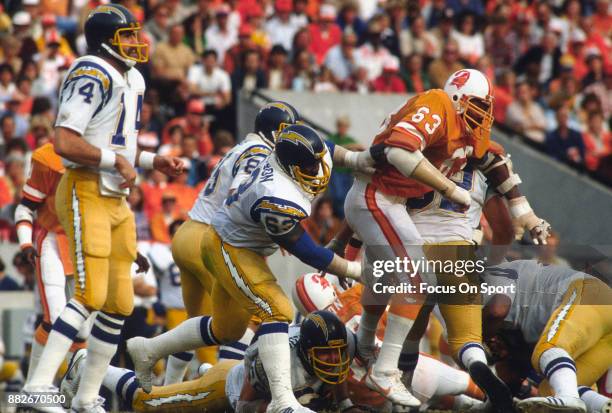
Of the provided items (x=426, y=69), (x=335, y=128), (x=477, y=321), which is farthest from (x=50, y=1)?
(x=477, y=321)

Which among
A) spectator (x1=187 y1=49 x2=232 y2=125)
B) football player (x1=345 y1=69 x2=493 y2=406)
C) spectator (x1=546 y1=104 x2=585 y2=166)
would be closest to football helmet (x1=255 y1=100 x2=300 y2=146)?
football player (x1=345 y1=69 x2=493 y2=406)

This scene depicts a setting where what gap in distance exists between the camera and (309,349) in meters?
7.83

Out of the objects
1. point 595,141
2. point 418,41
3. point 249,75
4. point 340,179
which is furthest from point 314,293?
point 595,141

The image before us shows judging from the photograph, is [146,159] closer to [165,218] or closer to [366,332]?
[366,332]

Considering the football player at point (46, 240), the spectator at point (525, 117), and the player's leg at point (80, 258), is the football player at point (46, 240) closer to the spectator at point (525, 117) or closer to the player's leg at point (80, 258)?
the player's leg at point (80, 258)

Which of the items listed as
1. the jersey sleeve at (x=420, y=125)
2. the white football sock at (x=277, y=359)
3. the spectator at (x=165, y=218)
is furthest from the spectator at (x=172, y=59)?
the white football sock at (x=277, y=359)

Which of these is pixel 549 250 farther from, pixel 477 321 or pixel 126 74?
pixel 126 74

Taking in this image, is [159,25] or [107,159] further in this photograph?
[159,25]

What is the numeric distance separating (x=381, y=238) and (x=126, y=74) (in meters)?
1.88

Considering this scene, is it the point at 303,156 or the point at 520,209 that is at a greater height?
the point at 303,156

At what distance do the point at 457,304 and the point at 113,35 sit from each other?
8.67ft

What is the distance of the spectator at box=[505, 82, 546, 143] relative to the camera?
629 inches

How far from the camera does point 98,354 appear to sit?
7496 mm

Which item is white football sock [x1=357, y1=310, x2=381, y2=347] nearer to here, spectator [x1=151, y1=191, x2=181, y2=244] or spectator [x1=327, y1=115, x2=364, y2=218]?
spectator [x1=151, y1=191, x2=181, y2=244]
